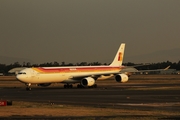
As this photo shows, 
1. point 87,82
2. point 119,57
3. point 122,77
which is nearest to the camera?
point 87,82

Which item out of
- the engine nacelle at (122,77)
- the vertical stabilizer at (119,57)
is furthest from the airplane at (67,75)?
the vertical stabilizer at (119,57)

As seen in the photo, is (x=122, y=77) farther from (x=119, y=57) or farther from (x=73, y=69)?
(x=119, y=57)

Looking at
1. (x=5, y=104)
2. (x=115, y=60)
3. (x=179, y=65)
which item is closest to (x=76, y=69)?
(x=115, y=60)

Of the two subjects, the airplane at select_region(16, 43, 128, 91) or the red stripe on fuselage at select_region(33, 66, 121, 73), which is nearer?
the airplane at select_region(16, 43, 128, 91)

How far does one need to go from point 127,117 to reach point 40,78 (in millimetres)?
36023

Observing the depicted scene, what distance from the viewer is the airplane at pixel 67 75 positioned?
5591 cm

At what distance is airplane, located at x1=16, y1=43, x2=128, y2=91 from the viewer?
55.9m

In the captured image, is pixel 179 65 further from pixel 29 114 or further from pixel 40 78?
pixel 29 114

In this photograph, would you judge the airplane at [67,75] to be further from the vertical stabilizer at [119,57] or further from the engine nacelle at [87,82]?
the vertical stabilizer at [119,57]

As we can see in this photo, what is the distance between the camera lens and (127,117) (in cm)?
2131

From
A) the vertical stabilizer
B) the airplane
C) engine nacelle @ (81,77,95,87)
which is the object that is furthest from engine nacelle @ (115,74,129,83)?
the vertical stabilizer

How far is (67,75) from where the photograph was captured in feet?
195

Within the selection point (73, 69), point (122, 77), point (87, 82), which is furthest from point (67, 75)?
point (122, 77)

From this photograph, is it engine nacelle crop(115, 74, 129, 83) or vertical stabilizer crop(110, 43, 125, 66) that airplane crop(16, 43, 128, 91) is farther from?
vertical stabilizer crop(110, 43, 125, 66)
